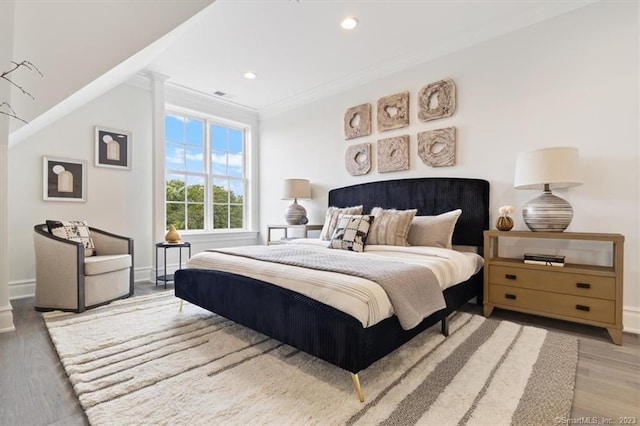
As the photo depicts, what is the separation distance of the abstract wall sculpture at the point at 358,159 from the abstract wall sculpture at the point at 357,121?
160 mm

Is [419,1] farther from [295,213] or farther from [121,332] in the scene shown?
[121,332]

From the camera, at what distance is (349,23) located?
2932 mm

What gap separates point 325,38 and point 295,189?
198 centimetres

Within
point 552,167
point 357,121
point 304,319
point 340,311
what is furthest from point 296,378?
point 357,121

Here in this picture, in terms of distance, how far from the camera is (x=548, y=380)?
1.65 m

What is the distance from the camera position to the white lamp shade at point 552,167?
2334 mm

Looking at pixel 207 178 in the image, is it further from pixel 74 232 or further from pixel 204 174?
pixel 74 232

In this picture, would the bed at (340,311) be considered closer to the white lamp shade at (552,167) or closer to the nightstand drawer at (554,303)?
the nightstand drawer at (554,303)

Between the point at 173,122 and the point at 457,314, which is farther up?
the point at 173,122

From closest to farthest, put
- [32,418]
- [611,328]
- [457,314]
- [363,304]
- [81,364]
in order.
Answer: [32,418]
[363,304]
[81,364]
[611,328]
[457,314]

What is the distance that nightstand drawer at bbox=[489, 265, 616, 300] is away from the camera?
217 centimetres

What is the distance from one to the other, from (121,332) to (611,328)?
356 centimetres

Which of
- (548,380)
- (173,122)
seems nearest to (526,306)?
(548,380)

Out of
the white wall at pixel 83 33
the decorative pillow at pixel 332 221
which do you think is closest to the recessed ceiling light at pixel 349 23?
the white wall at pixel 83 33
